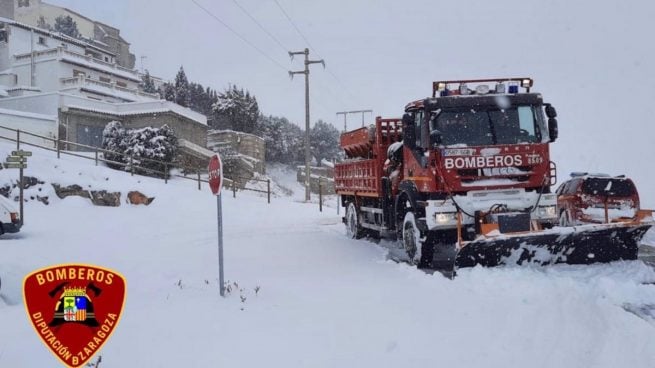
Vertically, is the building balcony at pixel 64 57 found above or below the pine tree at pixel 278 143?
above

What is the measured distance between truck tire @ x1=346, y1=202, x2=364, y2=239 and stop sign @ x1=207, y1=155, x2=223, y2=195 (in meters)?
7.17

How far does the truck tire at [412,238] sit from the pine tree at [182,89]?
42381 millimetres

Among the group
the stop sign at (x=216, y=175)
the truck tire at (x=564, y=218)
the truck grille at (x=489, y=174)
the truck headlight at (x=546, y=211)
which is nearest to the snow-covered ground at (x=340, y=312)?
the truck headlight at (x=546, y=211)

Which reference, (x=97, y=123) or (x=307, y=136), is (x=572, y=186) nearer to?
(x=307, y=136)

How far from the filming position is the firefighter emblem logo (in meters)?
2.60

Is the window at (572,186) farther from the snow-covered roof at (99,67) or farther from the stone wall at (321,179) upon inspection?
the snow-covered roof at (99,67)

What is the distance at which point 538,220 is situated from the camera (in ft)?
26.6

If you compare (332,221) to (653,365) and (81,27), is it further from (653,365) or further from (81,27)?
(81,27)

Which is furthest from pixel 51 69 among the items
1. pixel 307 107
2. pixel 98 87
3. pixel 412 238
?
pixel 412 238

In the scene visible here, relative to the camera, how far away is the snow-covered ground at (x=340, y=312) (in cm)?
431

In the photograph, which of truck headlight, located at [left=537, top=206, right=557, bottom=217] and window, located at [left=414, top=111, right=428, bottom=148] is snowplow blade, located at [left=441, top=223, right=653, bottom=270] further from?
window, located at [left=414, top=111, right=428, bottom=148]

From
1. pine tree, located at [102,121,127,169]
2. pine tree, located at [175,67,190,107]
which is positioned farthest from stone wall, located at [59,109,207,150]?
pine tree, located at [175,67,190,107]

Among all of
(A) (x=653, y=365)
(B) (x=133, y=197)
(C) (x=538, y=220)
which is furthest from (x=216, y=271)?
(B) (x=133, y=197)

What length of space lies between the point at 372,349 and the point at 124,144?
23801 millimetres
